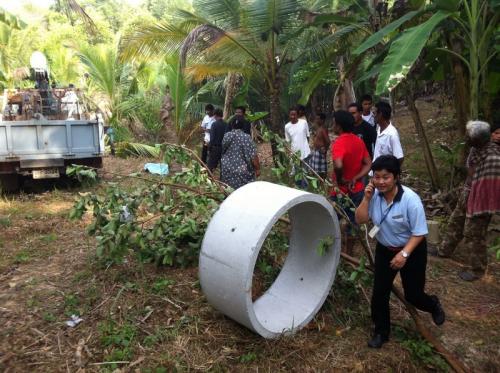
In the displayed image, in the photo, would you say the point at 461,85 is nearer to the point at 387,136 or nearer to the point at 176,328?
the point at 387,136

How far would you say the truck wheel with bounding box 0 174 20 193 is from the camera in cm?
845

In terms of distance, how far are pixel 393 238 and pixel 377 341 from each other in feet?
2.69

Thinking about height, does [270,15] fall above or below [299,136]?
above

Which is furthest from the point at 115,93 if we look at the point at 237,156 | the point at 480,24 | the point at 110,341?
the point at 110,341

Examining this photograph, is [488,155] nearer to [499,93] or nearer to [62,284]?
[499,93]

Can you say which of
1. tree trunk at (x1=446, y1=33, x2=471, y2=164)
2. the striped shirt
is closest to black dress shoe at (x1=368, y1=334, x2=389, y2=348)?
the striped shirt

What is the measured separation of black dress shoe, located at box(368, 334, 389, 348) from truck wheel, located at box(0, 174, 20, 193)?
24.2 ft

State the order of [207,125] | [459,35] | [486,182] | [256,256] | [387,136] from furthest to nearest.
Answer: [207,125] < [459,35] < [387,136] < [486,182] < [256,256]

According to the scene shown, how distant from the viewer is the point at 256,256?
3.25 m

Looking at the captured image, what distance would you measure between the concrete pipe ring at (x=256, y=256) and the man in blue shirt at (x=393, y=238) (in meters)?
0.49

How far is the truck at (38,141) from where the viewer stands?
26.4ft

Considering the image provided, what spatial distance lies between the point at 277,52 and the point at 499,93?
164 inches

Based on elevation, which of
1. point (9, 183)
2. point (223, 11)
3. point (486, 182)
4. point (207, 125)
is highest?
point (223, 11)

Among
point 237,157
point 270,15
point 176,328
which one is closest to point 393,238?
point 176,328
